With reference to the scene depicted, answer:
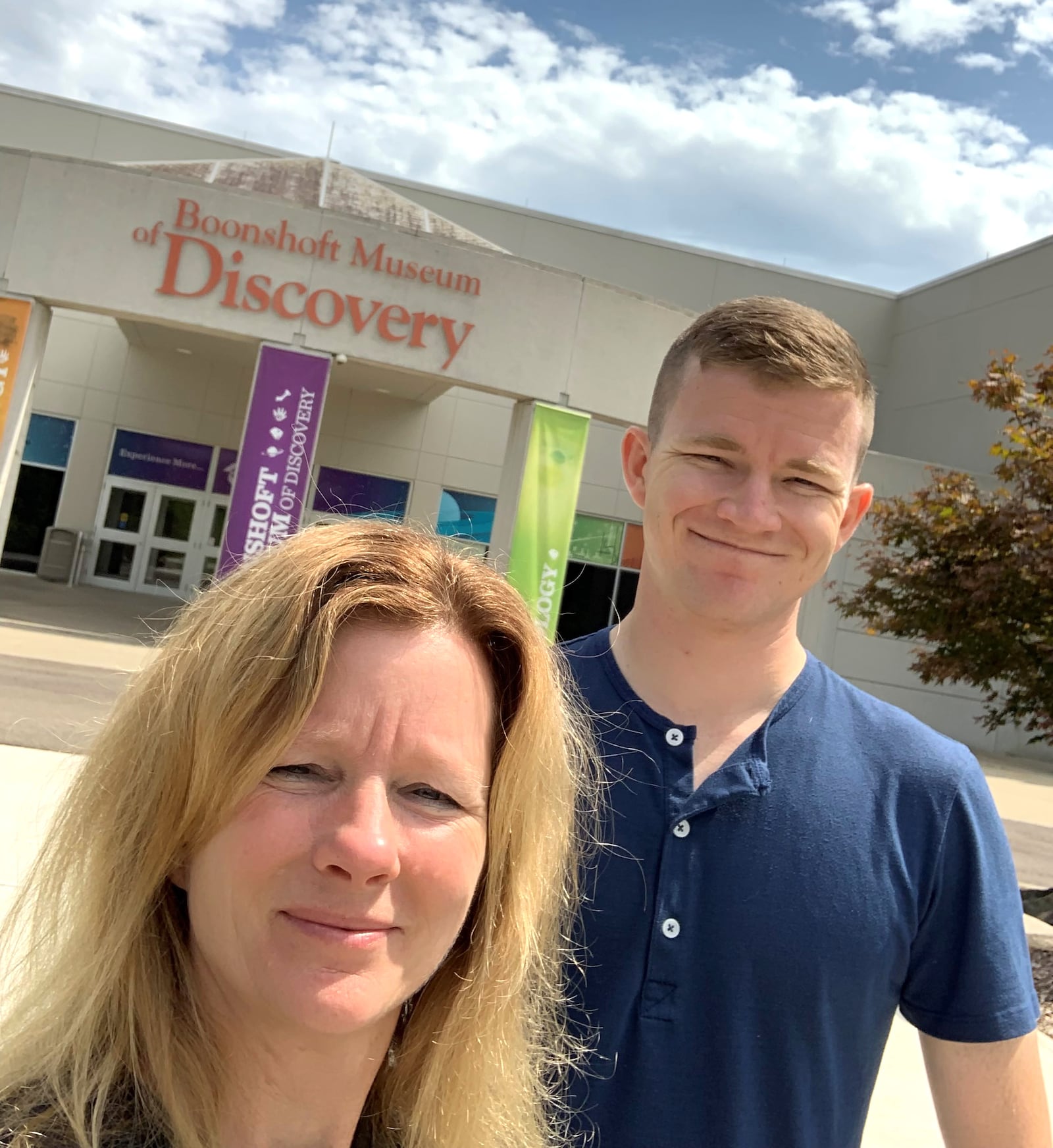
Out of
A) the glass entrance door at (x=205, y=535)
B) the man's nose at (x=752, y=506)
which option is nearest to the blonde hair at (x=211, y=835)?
the man's nose at (x=752, y=506)

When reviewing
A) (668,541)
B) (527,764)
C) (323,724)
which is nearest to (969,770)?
(668,541)

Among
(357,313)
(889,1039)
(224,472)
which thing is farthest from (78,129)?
(889,1039)

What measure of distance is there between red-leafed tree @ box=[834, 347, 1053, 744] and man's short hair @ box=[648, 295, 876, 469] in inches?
220

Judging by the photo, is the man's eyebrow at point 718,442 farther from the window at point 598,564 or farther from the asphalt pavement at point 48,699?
the window at point 598,564

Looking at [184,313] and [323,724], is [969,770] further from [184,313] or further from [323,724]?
[184,313]

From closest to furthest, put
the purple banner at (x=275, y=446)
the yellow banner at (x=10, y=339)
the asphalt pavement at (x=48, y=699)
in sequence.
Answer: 1. the asphalt pavement at (x=48, y=699)
2. the purple banner at (x=275, y=446)
3. the yellow banner at (x=10, y=339)

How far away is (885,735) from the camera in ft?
6.12

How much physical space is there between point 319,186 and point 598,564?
9458mm

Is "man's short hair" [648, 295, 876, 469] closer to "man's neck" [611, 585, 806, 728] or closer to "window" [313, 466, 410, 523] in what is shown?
"man's neck" [611, 585, 806, 728]

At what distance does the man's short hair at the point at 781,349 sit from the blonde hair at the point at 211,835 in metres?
0.71

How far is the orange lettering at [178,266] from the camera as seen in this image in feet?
47.6

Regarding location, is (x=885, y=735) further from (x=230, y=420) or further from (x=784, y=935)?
(x=230, y=420)

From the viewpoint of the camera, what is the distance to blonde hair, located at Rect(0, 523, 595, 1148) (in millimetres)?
1234

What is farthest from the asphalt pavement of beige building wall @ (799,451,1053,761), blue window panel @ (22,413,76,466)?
beige building wall @ (799,451,1053,761)
